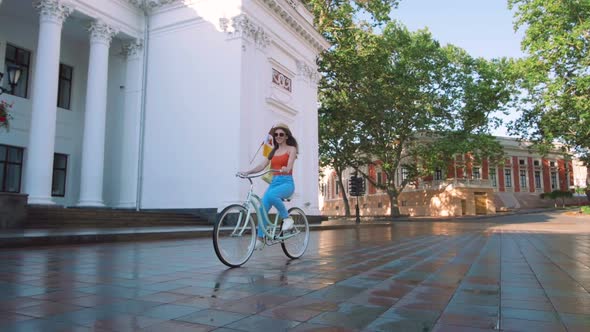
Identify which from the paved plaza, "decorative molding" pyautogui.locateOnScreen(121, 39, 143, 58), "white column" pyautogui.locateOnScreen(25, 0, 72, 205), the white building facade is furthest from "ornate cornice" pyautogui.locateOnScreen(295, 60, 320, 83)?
the paved plaza

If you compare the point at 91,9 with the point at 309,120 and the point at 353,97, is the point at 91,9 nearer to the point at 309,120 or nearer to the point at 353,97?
the point at 309,120

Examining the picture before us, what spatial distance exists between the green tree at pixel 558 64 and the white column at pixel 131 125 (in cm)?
2397

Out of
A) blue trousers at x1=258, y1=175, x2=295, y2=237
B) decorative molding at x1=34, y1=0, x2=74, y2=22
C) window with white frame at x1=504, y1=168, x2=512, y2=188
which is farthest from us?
window with white frame at x1=504, y1=168, x2=512, y2=188

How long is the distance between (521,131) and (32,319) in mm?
34872

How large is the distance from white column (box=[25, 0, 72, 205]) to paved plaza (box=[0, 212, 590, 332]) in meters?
9.03

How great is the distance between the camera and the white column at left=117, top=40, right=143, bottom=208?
17.6 meters

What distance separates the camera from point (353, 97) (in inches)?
1133

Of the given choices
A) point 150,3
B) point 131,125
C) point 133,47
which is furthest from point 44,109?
point 150,3

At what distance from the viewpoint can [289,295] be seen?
337 centimetres

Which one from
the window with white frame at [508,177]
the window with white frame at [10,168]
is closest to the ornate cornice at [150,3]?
the window with white frame at [10,168]

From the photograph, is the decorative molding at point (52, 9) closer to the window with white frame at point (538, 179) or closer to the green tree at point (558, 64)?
the green tree at point (558, 64)

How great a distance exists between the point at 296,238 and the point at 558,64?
2821 centimetres

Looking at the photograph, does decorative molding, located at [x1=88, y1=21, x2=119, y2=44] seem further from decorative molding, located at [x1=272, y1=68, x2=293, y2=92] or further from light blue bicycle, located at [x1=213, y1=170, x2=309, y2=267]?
light blue bicycle, located at [x1=213, y1=170, x2=309, y2=267]

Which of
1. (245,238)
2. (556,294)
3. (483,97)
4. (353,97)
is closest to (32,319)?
(245,238)
